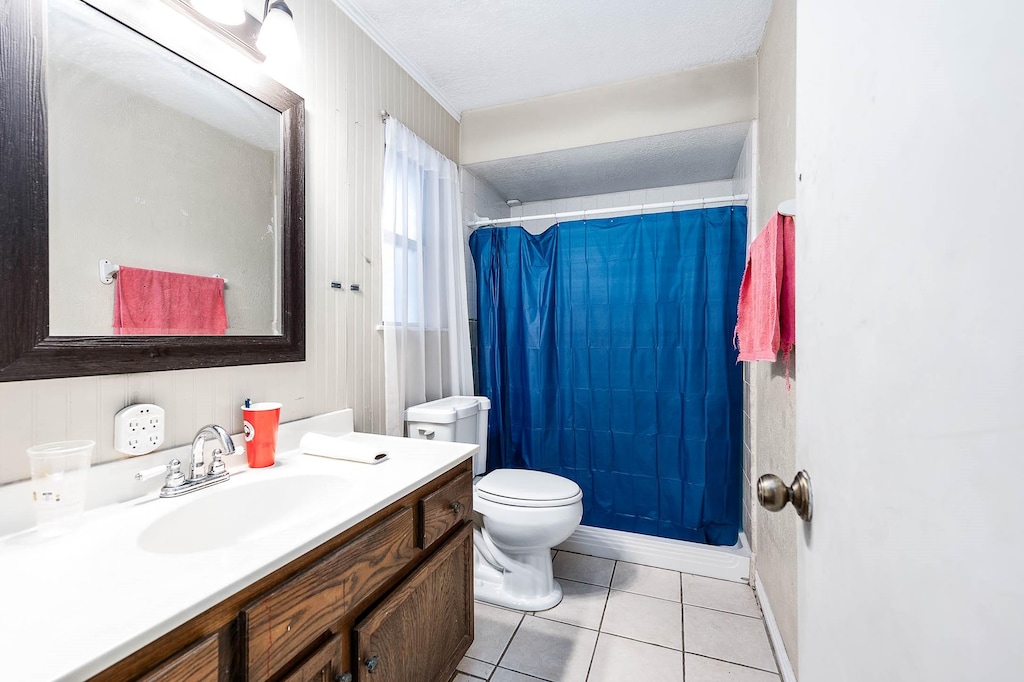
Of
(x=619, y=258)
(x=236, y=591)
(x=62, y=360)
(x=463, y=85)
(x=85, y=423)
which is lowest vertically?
(x=236, y=591)

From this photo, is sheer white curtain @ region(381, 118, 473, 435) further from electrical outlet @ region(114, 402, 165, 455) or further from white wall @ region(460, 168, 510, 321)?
electrical outlet @ region(114, 402, 165, 455)

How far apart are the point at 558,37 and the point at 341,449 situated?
1791 millimetres

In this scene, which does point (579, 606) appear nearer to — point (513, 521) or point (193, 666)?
point (513, 521)

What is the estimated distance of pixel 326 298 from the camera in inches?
59.9

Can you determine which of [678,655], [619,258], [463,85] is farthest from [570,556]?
[463,85]

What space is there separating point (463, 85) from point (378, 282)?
1142 millimetres

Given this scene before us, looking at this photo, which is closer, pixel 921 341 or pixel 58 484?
pixel 921 341

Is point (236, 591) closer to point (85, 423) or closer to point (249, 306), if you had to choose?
point (85, 423)

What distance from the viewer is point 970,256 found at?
0.88 feet

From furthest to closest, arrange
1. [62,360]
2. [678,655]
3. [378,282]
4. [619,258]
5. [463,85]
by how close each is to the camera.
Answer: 1. [619,258]
2. [463,85]
3. [378,282]
4. [678,655]
5. [62,360]

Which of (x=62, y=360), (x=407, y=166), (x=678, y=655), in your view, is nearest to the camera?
(x=62, y=360)

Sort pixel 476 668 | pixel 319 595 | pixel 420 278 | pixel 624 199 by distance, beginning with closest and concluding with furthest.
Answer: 1. pixel 319 595
2. pixel 476 668
3. pixel 420 278
4. pixel 624 199

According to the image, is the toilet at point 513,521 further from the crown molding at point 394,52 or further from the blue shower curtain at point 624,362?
the crown molding at point 394,52

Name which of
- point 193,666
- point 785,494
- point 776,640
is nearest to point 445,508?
point 193,666
